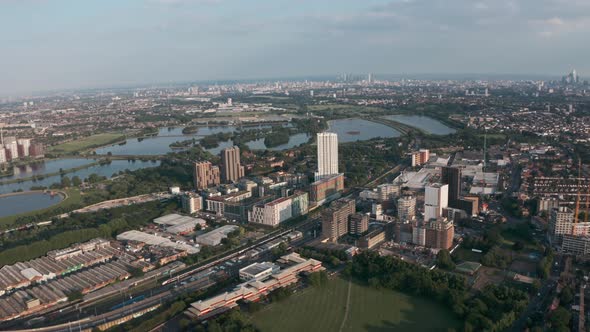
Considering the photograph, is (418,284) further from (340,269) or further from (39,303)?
(39,303)

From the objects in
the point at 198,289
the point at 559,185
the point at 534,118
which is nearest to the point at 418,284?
the point at 198,289

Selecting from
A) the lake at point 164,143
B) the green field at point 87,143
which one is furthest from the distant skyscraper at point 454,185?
the green field at point 87,143

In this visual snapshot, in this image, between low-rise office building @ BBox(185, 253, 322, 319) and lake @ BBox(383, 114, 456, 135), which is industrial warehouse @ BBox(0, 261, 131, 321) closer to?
low-rise office building @ BBox(185, 253, 322, 319)

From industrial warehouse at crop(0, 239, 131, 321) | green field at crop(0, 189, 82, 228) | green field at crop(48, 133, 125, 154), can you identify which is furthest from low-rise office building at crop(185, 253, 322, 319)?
green field at crop(48, 133, 125, 154)

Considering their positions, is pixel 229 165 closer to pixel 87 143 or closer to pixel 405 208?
pixel 405 208

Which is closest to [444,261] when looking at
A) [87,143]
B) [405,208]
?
[405,208]

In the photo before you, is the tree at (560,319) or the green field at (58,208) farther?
the green field at (58,208)

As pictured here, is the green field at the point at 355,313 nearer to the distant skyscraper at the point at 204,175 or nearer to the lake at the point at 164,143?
the distant skyscraper at the point at 204,175
